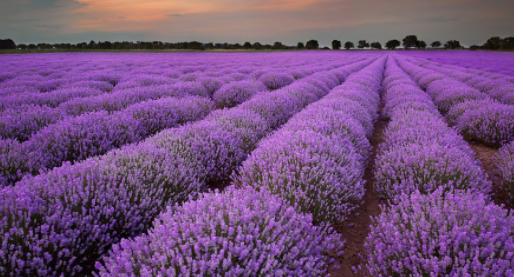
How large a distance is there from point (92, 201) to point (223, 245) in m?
1.12

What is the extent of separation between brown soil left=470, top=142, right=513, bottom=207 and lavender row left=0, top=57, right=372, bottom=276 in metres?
2.97

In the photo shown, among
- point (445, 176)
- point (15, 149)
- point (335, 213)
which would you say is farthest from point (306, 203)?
point (15, 149)

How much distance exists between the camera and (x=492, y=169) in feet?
13.7

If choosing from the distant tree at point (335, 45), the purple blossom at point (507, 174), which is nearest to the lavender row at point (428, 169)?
the purple blossom at point (507, 174)

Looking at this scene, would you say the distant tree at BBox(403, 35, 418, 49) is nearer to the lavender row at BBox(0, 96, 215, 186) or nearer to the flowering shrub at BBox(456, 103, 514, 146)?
the flowering shrub at BBox(456, 103, 514, 146)

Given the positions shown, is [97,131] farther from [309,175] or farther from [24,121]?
[309,175]

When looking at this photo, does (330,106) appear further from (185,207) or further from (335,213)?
(185,207)

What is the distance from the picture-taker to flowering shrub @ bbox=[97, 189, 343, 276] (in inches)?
60.0

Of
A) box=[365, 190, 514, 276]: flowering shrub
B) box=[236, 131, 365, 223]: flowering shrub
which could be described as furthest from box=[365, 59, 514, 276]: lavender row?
box=[236, 131, 365, 223]: flowering shrub

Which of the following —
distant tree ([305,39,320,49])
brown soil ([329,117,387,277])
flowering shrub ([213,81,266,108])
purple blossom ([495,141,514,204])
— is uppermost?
distant tree ([305,39,320,49])

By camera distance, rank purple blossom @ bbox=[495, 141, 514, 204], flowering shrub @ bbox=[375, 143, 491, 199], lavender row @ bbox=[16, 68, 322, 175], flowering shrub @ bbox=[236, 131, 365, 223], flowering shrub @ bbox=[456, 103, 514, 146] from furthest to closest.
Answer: flowering shrub @ bbox=[456, 103, 514, 146] → lavender row @ bbox=[16, 68, 322, 175] → purple blossom @ bbox=[495, 141, 514, 204] → flowering shrub @ bbox=[375, 143, 491, 199] → flowering shrub @ bbox=[236, 131, 365, 223]

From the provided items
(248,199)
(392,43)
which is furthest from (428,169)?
(392,43)

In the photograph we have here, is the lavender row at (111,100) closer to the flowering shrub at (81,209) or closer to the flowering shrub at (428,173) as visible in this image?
the flowering shrub at (81,209)
